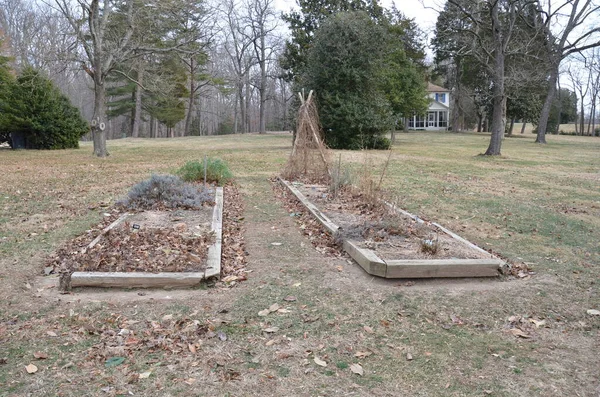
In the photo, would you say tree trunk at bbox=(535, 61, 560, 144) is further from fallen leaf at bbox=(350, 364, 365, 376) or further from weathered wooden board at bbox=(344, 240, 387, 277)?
fallen leaf at bbox=(350, 364, 365, 376)

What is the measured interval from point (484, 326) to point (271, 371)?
5.63 feet

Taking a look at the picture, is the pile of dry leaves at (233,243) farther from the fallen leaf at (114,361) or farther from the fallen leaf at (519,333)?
the fallen leaf at (519,333)

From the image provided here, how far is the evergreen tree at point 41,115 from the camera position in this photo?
812 inches

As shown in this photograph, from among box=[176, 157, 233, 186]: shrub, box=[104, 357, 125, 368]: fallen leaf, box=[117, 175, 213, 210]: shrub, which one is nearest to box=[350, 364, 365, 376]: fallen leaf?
box=[104, 357, 125, 368]: fallen leaf

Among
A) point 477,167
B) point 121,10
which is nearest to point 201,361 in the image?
point 477,167

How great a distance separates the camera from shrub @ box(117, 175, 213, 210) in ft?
24.1

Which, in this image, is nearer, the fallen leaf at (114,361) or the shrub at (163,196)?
the fallen leaf at (114,361)

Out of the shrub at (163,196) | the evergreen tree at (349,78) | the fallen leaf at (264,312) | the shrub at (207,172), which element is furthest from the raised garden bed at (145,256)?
the evergreen tree at (349,78)

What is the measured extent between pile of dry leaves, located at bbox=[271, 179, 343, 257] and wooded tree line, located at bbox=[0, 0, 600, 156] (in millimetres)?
6414

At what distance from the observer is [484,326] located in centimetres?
357

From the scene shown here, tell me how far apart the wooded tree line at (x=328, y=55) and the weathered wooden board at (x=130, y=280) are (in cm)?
1124

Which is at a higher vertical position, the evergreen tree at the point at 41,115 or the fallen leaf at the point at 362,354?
the evergreen tree at the point at 41,115

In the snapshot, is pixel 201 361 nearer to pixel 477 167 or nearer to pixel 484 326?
pixel 484 326

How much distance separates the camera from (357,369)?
114 inches
